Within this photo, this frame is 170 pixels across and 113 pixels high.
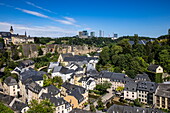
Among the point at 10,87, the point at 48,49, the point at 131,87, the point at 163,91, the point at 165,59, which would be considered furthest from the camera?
the point at 48,49

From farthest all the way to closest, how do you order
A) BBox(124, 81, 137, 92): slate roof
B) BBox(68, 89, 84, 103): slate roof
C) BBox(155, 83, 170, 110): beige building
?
1. BBox(124, 81, 137, 92): slate roof
2. BBox(68, 89, 84, 103): slate roof
3. BBox(155, 83, 170, 110): beige building

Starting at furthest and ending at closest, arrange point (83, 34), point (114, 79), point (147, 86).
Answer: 1. point (83, 34)
2. point (114, 79)
3. point (147, 86)

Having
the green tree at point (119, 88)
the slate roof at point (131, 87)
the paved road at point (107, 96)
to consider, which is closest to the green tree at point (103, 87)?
the paved road at point (107, 96)

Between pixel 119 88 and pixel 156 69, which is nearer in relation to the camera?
pixel 119 88

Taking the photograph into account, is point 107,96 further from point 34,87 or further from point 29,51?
point 29,51

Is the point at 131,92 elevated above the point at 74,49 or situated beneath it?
situated beneath

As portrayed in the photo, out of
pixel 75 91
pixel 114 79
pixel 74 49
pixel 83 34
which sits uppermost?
pixel 83 34

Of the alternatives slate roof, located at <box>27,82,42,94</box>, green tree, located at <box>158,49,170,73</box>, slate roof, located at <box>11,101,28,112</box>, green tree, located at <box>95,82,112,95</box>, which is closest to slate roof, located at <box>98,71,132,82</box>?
green tree, located at <box>95,82,112,95</box>

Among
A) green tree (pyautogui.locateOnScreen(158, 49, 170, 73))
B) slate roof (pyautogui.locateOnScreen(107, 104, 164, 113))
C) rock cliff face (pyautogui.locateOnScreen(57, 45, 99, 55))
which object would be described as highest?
rock cliff face (pyautogui.locateOnScreen(57, 45, 99, 55))

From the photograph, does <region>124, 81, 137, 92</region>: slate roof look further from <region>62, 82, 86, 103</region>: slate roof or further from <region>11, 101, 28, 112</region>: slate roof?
<region>11, 101, 28, 112</region>: slate roof

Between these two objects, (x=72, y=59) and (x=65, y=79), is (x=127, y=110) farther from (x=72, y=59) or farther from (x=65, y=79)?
(x=72, y=59)

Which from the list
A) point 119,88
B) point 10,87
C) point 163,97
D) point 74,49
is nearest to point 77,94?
point 119,88
